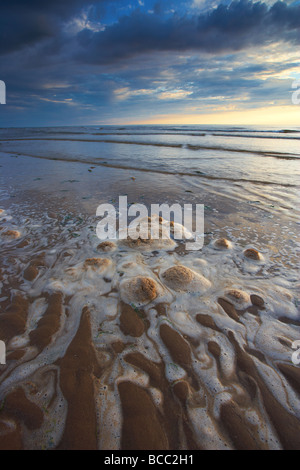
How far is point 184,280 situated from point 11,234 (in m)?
3.34

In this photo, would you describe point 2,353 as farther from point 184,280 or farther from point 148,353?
point 184,280

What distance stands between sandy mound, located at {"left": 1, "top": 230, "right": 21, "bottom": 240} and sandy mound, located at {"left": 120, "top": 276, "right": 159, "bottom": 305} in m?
2.50

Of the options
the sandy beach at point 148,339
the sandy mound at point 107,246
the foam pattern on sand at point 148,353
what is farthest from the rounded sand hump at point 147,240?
the foam pattern on sand at point 148,353

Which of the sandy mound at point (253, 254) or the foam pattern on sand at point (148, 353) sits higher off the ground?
the sandy mound at point (253, 254)

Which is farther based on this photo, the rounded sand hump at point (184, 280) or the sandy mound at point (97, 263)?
the sandy mound at point (97, 263)

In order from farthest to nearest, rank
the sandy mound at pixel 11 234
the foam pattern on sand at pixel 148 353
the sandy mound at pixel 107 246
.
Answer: the sandy mound at pixel 11 234, the sandy mound at pixel 107 246, the foam pattern on sand at pixel 148 353

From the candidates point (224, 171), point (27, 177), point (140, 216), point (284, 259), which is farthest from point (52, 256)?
point (224, 171)

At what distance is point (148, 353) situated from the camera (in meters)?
1.94

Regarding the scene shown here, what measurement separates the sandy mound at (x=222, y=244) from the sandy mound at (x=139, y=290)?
4.80 feet

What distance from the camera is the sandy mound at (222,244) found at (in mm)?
3563

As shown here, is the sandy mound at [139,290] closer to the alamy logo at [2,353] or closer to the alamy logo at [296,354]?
the alamy logo at [2,353]

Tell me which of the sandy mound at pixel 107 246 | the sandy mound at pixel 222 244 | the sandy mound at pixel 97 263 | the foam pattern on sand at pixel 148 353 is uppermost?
the sandy mound at pixel 222 244

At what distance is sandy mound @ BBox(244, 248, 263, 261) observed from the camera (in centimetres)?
323
